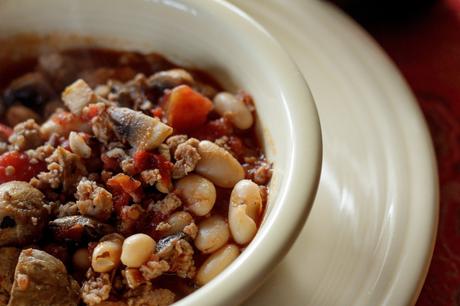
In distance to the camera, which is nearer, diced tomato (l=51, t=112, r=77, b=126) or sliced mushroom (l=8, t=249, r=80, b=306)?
sliced mushroom (l=8, t=249, r=80, b=306)

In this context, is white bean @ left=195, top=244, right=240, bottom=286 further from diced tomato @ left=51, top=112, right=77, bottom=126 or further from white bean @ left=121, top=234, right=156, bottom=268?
diced tomato @ left=51, top=112, right=77, bottom=126

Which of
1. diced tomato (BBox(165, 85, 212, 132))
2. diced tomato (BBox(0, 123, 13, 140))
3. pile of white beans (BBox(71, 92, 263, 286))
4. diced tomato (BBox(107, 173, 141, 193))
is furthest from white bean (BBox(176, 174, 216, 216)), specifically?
diced tomato (BBox(0, 123, 13, 140))

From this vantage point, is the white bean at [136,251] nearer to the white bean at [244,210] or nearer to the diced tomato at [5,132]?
the white bean at [244,210]

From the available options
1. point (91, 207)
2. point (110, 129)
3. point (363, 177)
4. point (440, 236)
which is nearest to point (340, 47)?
point (363, 177)

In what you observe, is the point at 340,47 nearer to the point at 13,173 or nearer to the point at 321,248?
the point at 321,248

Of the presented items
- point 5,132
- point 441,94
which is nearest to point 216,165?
point 5,132

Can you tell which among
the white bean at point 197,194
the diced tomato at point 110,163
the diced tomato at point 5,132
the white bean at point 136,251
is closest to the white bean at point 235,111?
the white bean at point 197,194
